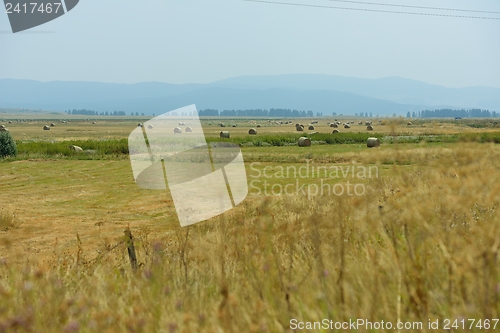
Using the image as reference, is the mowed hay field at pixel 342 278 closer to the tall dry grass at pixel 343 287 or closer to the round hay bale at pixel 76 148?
the tall dry grass at pixel 343 287

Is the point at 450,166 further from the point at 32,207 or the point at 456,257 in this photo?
the point at 32,207

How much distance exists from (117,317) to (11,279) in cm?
217

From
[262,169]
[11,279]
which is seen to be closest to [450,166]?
[11,279]

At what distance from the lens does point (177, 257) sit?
214 inches

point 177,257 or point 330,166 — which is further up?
point 177,257

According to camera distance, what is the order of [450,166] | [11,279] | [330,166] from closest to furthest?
[450,166]
[11,279]
[330,166]

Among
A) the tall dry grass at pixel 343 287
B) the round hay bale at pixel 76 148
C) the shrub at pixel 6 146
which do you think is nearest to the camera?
the tall dry grass at pixel 343 287

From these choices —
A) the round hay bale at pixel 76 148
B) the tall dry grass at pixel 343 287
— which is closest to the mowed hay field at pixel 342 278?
the tall dry grass at pixel 343 287

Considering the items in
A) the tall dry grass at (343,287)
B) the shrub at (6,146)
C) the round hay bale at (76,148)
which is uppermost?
the tall dry grass at (343,287)

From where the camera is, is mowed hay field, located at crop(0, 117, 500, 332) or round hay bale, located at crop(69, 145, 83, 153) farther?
round hay bale, located at crop(69, 145, 83, 153)

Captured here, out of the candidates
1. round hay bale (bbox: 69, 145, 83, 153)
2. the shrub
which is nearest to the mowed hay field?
the shrub

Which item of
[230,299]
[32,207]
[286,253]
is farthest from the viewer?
[32,207]

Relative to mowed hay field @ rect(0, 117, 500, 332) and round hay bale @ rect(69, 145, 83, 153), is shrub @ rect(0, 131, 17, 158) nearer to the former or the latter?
round hay bale @ rect(69, 145, 83, 153)

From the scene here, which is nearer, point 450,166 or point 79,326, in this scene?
point 79,326
